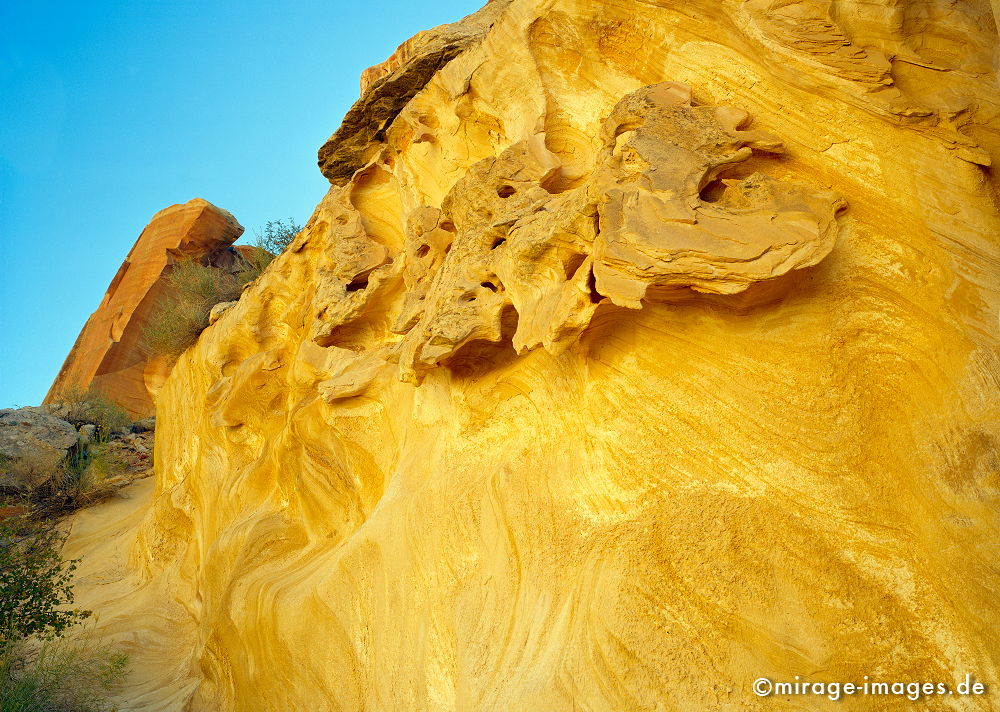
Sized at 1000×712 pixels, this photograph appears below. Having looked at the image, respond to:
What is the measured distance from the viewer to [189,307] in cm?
1024

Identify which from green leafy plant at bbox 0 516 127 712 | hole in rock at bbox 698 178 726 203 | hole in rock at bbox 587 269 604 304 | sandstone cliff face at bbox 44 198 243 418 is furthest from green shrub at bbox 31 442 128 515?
hole in rock at bbox 698 178 726 203

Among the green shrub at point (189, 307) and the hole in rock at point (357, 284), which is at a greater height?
the green shrub at point (189, 307)

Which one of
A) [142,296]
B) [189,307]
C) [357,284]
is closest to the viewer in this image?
[357,284]

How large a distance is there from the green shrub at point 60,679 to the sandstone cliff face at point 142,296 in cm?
914

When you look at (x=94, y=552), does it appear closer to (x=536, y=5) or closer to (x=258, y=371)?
(x=258, y=371)

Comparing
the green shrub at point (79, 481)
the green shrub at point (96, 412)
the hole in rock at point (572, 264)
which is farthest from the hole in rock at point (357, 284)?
the green shrub at point (96, 412)

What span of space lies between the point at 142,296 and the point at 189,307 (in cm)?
608

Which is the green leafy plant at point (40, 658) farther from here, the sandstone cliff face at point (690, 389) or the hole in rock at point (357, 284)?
the hole in rock at point (357, 284)

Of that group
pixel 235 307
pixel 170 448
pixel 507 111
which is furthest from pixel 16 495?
pixel 507 111

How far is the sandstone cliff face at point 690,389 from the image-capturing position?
124 inches

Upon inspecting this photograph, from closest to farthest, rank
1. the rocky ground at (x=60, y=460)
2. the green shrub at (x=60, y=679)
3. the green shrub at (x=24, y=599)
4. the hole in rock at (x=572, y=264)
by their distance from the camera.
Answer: the hole in rock at (x=572, y=264)
the green shrub at (x=60, y=679)
the green shrub at (x=24, y=599)
the rocky ground at (x=60, y=460)

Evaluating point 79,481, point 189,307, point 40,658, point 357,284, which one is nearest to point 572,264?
point 357,284

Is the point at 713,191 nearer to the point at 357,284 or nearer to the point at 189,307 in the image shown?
the point at 357,284

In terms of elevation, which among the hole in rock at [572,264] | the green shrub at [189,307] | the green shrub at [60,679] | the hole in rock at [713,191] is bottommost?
the green shrub at [60,679]
